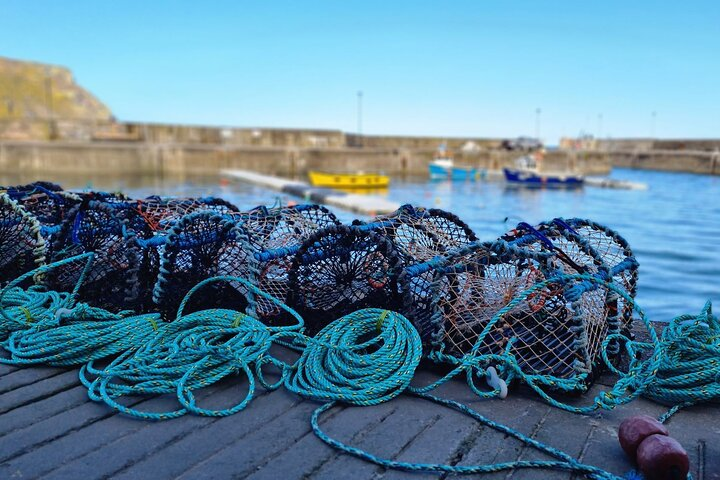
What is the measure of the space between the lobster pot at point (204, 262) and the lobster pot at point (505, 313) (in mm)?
1126

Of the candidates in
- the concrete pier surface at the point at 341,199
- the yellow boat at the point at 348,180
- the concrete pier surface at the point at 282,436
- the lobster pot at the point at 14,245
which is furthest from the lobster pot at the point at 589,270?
the yellow boat at the point at 348,180

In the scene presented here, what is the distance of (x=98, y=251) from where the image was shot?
394 cm

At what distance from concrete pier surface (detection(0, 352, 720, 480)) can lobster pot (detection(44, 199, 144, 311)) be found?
980 millimetres

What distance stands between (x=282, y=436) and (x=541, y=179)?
Answer: 113 feet

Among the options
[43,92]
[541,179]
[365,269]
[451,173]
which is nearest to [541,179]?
[541,179]

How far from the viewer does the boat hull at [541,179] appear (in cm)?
3428

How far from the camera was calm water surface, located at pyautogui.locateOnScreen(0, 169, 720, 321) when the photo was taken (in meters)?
10.6

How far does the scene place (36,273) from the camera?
3.74 m

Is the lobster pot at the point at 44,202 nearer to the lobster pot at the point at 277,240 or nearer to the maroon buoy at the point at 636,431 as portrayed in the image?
the lobster pot at the point at 277,240

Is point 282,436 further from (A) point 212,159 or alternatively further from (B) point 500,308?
(A) point 212,159

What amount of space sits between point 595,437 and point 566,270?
102 centimetres

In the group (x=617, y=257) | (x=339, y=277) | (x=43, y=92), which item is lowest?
(x=339, y=277)

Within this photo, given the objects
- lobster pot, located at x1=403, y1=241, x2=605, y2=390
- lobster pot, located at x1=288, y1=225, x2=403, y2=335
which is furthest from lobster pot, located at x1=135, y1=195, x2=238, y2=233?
lobster pot, located at x1=403, y1=241, x2=605, y2=390

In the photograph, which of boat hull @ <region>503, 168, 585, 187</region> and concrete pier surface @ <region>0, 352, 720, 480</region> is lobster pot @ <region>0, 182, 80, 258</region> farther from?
boat hull @ <region>503, 168, 585, 187</region>
